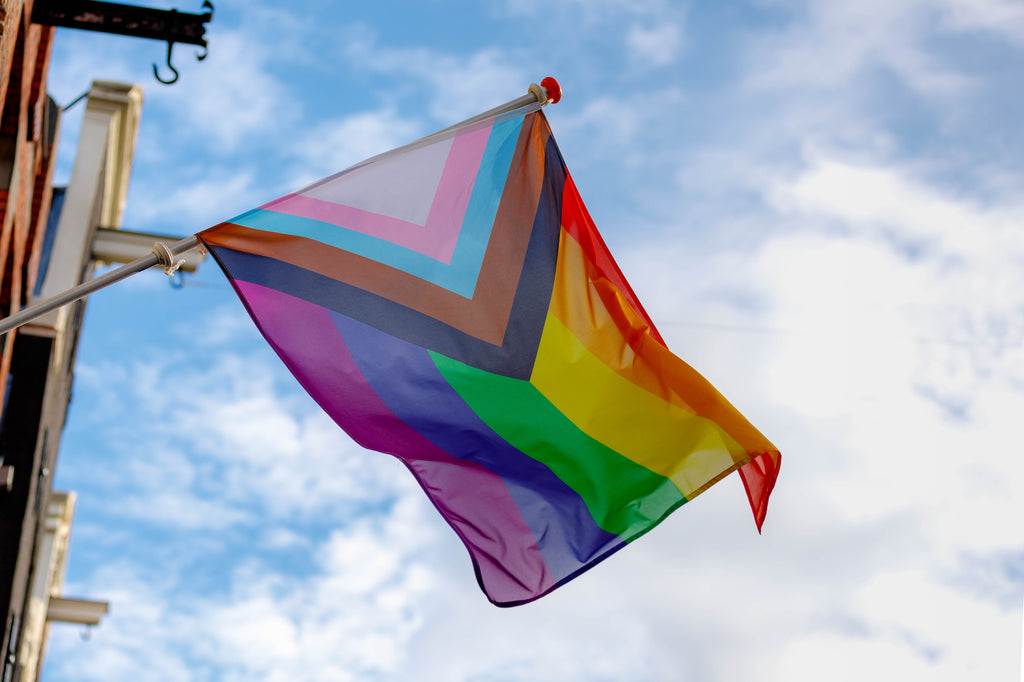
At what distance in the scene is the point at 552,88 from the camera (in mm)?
8242

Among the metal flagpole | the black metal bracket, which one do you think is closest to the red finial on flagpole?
the metal flagpole

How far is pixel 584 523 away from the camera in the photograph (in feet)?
24.2

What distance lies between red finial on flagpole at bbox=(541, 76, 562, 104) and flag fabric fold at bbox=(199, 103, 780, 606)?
830mm

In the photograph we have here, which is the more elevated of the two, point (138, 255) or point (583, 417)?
point (138, 255)

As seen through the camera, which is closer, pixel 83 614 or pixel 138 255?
pixel 138 255

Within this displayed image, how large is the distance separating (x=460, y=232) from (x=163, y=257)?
2158mm

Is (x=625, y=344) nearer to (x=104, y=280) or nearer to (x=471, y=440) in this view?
(x=471, y=440)

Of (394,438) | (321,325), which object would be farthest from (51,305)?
(394,438)

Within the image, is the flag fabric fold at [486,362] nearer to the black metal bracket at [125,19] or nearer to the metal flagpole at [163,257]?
the metal flagpole at [163,257]

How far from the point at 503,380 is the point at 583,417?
66cm

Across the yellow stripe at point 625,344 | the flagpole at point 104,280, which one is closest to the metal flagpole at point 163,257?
the flagpole at point 104,280

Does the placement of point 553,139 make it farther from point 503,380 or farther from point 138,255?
point 138,255

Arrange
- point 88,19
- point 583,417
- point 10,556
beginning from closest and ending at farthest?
point 583,417, point 88,19, point 10,556

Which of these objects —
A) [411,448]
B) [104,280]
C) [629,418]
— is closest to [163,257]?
[104,280]
